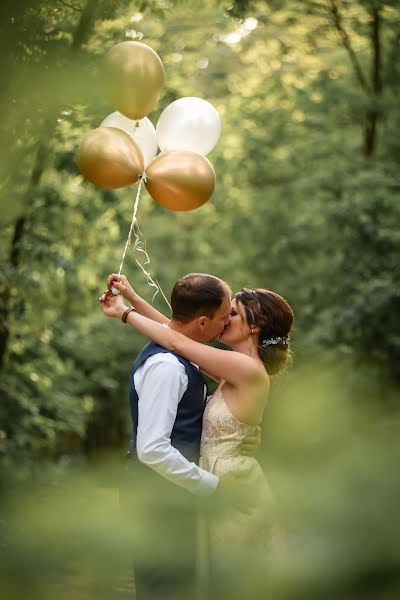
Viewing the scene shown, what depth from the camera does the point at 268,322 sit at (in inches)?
113

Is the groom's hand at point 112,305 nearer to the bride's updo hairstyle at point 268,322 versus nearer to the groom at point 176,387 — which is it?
the groom at point 176,387

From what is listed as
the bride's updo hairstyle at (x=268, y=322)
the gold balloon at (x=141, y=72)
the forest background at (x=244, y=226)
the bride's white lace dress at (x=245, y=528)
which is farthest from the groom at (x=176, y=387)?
the bride's white lace dress at (x=245, y=528)

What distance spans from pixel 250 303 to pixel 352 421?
6.69 ft

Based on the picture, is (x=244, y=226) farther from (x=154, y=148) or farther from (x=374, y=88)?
(x=154, y=148)

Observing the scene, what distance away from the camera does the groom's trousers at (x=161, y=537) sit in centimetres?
75

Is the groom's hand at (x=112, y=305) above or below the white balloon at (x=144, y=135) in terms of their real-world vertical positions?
below

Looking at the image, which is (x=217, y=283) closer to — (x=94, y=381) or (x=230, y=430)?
(x=230, y=430)

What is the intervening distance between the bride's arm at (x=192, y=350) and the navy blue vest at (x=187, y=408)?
50 mm

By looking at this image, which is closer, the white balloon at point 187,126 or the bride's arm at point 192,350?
the bride's arm at point 192,350

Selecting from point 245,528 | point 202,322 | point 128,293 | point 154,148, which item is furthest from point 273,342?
point 245,528

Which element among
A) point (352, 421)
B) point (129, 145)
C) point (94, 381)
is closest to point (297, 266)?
point (94, 381)

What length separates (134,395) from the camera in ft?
8.77

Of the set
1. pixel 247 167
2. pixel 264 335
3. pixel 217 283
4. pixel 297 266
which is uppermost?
pixel 217 283

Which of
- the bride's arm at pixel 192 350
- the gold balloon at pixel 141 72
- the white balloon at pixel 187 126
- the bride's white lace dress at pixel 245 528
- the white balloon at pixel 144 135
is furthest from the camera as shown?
the white balloon at pixel 187 126
